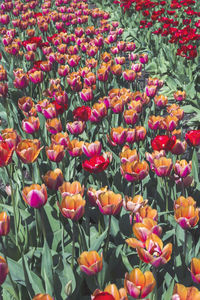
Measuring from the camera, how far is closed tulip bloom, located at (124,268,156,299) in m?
1.02

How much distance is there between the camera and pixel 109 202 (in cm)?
138

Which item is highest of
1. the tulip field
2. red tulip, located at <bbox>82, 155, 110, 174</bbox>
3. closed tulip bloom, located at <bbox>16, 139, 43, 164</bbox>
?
closed tulip bloom, located at <bbox>16, 139, 43, 164</bbox>

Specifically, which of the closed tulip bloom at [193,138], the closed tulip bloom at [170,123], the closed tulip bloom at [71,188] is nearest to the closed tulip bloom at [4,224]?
the closed tulip bloom at [71,188]

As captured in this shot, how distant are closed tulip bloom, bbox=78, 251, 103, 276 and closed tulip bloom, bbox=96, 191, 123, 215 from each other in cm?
21

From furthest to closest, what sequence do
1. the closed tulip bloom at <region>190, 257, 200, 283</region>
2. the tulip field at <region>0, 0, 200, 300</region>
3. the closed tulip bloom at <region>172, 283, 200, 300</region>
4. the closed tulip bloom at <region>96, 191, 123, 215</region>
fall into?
the closed tulip bloom at <region>96, 191, 123, 215</region> → the tulip field at <region>0, 0, 200, 300</region> → the closed tulip bloom at <region>190, 257, 200, 283</region> → the closed tulip bloom at <region>172, 283, 200, 300</region>

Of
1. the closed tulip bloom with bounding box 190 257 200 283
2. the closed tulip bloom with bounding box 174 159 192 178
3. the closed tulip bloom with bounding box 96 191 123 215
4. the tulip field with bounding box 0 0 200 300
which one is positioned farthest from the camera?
the closed tulip bloom with bounding box 174 159 192 178

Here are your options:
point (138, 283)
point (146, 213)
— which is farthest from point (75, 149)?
point (138, 283)

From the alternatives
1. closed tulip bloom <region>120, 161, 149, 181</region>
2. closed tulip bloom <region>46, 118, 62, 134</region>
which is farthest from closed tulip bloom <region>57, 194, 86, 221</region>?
closed tulip bloom <region>46, 118, 62, 134</region>

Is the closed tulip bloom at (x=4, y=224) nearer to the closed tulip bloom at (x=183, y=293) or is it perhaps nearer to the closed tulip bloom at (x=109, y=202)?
the closed tulip bloom at (x=109, y=202)

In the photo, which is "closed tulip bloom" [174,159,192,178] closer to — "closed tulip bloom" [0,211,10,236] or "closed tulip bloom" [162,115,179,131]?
"closed tulip bloom" [162,115,179,131]

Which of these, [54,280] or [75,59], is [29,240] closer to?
[54,280]

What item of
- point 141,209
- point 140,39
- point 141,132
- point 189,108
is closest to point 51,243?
point 141,209

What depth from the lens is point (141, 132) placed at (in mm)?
2082

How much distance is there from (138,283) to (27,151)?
0.85 meters
